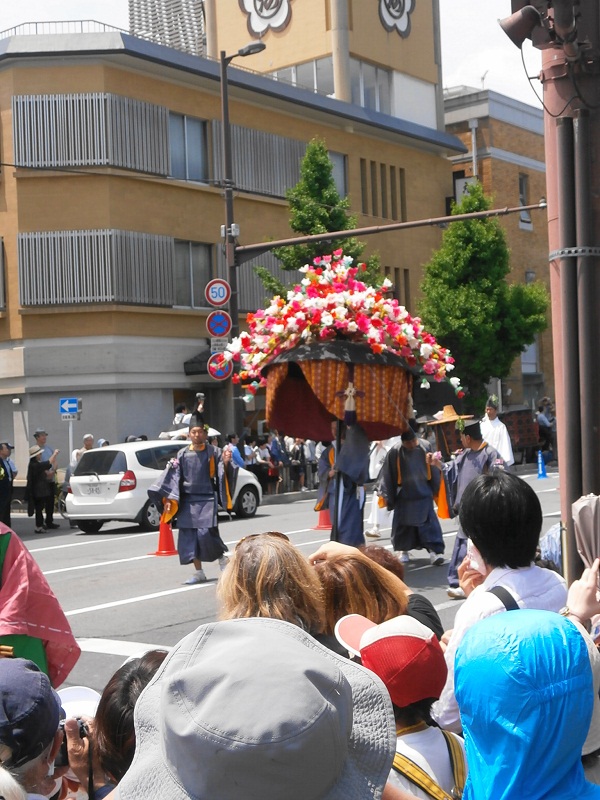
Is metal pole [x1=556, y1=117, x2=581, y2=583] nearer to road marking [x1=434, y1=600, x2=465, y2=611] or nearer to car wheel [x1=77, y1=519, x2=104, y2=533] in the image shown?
road marking [x1=434, y1=600, x2=465, y2=611]

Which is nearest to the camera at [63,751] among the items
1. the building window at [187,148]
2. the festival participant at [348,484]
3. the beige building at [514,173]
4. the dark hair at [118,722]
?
the dark hair at [118,722]

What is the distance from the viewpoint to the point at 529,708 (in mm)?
2164

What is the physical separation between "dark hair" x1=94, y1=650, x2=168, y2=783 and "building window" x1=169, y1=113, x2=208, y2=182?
89.1ft

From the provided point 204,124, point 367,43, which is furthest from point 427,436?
point 367,43

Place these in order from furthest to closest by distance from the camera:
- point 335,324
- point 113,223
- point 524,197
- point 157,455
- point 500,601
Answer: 1. point 524,197
2. point 113,223
3. point 157,455
4. point 335,324
5. point 500,601

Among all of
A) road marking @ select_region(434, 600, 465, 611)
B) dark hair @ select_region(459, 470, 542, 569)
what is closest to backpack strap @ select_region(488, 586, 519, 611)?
dark hair @ select_region(459, 470, 542, 569)

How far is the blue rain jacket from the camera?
7.10 feet

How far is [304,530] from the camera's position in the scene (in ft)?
55.2

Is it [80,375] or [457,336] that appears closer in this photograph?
[80,375]

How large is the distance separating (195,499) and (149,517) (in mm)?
6606

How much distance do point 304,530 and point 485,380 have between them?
19.0 metres

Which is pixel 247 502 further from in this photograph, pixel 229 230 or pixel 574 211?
pixel 574 211

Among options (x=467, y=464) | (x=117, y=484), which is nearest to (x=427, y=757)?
(x=467, y=464)

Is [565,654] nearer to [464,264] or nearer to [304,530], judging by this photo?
[304,530]
